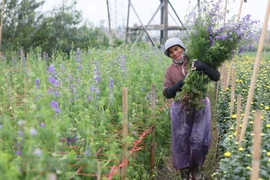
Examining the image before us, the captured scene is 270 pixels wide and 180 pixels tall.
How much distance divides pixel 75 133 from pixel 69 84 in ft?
3.26

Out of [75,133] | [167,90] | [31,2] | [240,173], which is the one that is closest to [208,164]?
[167,90]

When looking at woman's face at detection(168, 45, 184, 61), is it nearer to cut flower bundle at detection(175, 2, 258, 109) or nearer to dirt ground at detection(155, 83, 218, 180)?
cut flower bundle at detection(175, 2, 258, 109)

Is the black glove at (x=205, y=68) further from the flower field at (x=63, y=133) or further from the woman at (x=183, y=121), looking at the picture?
the flower field at (x=63, y=133)

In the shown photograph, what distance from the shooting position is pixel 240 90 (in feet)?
16.4

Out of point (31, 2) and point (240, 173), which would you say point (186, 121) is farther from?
point (31, 2)

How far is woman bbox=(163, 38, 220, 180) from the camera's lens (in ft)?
11.6

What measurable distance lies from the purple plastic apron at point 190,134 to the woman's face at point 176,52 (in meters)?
0.48

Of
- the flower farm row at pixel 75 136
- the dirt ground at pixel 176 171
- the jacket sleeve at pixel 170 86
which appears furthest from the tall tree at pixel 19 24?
the jacket sleeve at pixel 170 86

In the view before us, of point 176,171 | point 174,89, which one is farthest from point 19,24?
point 174,89

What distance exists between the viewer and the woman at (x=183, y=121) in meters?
3.53

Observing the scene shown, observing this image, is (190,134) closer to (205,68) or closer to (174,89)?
(174,89)

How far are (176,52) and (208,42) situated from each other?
359mm

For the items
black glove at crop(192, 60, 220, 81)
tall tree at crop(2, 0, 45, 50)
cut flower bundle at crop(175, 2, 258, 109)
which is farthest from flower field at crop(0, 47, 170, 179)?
tall tree at crop(2, 0, 45, 50)

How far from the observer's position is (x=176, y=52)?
3533 mm
